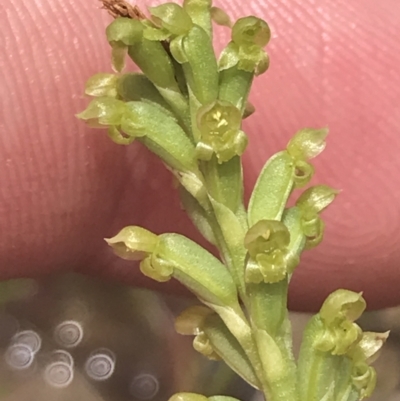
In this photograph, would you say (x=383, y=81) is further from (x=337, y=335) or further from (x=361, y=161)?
(x=337, y=335)

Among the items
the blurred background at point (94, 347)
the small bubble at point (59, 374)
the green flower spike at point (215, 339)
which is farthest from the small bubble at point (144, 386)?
the green flower spike at point (215, 339)

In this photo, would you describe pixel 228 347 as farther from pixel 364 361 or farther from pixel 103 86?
pixel 103 86

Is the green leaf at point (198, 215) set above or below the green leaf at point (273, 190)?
below

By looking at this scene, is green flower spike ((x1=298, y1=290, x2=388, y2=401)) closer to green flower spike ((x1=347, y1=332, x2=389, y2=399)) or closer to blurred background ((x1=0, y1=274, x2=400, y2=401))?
green flower spike ((x1=347, y1=332, x2=389, y2=399))

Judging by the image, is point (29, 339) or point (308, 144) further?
point (29, 339)

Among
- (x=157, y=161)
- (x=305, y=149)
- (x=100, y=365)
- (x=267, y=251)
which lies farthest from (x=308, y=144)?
(x=100, y=365)

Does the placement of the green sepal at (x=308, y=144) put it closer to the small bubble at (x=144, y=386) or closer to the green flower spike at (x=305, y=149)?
the green flower spike at (x=305, y=149)
